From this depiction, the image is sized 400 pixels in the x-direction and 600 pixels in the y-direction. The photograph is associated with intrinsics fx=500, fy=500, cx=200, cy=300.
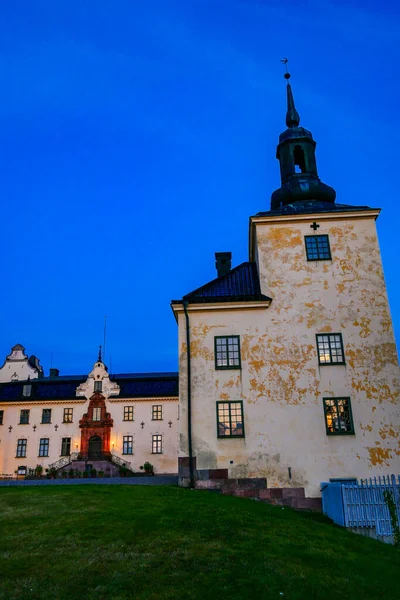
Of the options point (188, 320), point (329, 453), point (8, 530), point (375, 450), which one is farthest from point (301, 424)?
point (8, 530)

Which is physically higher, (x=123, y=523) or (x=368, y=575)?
(x=123, y=523)

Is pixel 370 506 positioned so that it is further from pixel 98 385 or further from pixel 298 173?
pixel 98 385

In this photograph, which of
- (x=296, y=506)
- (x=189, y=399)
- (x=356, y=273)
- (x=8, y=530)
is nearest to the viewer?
(x=8, y=530)

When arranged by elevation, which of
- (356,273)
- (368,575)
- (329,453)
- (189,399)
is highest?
(356,273)

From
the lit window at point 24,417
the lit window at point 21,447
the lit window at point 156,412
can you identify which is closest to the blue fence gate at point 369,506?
the lit window at point 156,412

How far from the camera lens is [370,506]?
13719mm

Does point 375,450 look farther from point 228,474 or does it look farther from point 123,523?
point 123,523

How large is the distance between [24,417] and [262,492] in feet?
111

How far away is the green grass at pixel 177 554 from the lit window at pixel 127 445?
100ft

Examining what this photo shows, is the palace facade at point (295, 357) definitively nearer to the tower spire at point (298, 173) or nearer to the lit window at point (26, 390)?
the tower spire at point (298, 173)

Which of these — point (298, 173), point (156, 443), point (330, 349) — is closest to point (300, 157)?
point (298, 173)

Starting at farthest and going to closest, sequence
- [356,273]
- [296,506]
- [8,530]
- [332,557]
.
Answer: [356,273]
[296,506]
[8,530]
[332,557]

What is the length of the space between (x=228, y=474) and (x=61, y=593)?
11.9 m

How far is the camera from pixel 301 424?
1925 cm
